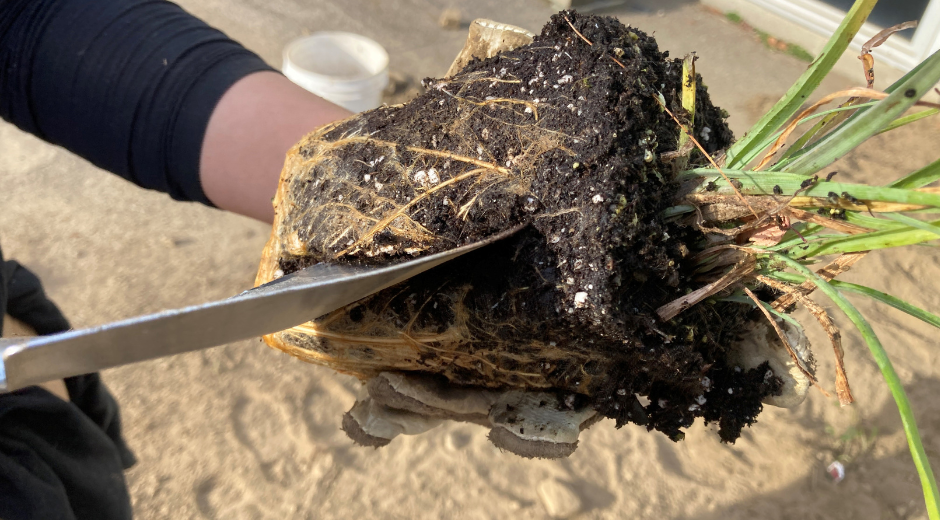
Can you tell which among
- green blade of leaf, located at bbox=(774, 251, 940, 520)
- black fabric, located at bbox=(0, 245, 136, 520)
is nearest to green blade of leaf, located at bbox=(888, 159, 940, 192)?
green blade of leaf, located at bbox=(774, 251, 940, 520)

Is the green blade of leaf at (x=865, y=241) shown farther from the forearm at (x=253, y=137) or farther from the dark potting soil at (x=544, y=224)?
the forearm at (x=253, y=137)

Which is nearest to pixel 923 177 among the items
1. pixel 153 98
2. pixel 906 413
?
pixel 906 413

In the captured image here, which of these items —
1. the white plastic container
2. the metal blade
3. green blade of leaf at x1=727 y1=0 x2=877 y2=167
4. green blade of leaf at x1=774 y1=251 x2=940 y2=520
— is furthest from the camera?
the white plastic container

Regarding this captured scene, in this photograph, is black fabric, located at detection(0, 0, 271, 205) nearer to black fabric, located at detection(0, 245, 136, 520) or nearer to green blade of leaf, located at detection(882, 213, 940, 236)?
black fabric, located at detection(0, 245, 136, 520)

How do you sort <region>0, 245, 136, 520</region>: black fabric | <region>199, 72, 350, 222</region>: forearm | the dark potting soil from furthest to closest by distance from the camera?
<region>199, 72, 350, 222</region>: forearm < <region>0, 245, 136, 520</region>: black fabric < the dark potting soil

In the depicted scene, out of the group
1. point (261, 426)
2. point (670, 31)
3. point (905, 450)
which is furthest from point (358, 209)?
point (670, 31)

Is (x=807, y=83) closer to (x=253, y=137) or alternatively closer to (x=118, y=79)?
(x=253, y=137)
